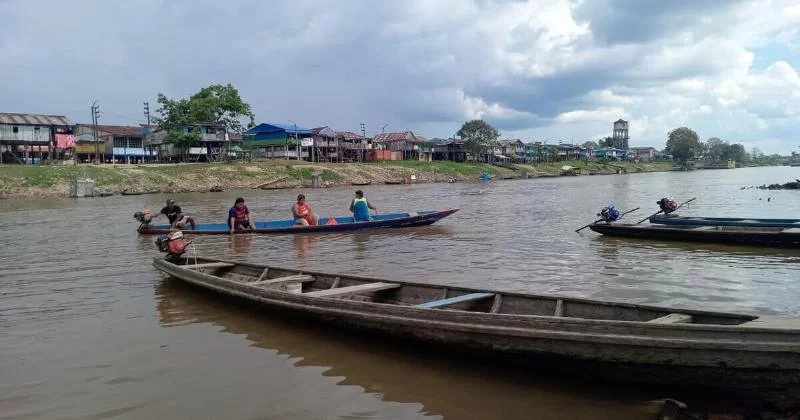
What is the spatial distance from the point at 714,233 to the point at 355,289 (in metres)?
11.4

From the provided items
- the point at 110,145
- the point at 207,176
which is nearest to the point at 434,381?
the point at 207,176

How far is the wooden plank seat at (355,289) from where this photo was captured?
714cm

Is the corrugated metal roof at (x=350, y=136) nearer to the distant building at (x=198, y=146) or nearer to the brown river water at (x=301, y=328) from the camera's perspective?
the distant building at (x=198, y=146)

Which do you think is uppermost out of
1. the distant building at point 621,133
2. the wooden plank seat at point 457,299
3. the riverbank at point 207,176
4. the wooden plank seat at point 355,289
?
the distant building at point 621,133

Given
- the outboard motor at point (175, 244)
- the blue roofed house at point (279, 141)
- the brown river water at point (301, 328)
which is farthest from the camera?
the blue roofed house at point (279, 141)

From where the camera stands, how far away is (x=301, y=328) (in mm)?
7227

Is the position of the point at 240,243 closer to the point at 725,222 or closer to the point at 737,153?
the point at 725,222

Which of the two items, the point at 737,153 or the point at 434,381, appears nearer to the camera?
the point at 434,381

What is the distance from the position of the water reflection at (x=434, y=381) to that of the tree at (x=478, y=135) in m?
86.3

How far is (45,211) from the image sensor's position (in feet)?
95.7

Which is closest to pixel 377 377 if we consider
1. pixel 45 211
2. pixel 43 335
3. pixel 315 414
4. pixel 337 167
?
pixel 315 414

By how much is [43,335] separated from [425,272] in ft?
22.5

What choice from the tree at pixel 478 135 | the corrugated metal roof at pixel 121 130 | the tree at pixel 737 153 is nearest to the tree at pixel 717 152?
the tree at pixel 737 153

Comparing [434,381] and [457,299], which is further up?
[457,299]
